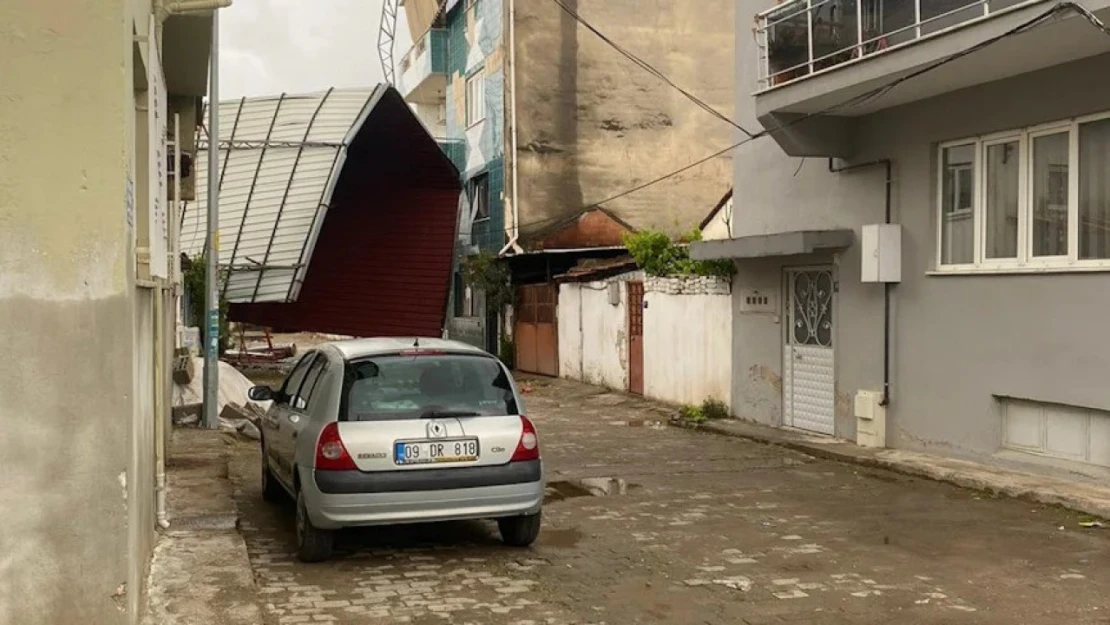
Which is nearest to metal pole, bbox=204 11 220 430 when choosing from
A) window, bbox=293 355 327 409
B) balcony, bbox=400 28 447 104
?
window, bbox=293 355 327 409

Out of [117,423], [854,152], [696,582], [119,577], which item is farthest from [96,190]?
[854,152]

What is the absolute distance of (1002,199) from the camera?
1087 cm

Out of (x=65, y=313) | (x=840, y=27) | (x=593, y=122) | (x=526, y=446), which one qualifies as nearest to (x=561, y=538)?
(x=526, y=446)

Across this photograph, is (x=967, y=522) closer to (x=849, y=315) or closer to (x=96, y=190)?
(x=849, y=315)

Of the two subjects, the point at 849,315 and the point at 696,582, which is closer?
the point at 696,582

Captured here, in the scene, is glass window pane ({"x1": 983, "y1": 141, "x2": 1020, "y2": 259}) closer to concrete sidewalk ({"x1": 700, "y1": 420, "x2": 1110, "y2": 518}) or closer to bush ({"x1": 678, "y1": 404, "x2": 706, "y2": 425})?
concrete sidewalk ({"x1": 700, "y1": 420, "x2": 1110, "y2": 518})

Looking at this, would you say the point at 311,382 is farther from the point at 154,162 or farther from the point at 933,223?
the point at 933,223

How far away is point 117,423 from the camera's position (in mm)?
4773

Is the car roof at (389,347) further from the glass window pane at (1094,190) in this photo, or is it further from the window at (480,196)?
the window at (480,196)

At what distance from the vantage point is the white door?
13484mm

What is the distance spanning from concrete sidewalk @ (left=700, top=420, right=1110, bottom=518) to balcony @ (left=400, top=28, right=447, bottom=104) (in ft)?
69.4

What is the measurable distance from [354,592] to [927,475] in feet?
20.9

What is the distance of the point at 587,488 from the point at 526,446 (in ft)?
10.6

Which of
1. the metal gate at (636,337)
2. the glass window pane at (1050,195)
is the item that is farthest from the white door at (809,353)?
the metal gate at (636,337)
